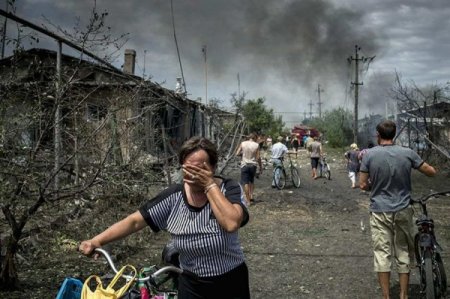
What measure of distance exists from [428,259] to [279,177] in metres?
10.2

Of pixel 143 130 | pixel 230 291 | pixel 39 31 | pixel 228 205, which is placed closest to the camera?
pixel 228 205

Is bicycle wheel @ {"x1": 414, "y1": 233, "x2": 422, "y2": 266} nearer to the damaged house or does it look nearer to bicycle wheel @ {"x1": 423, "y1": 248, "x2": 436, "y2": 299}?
bicycle wheel @ {"x1": 423, "y1": 248, "x2": 436, "y2": 299}

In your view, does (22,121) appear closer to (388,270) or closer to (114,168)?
(114,168)

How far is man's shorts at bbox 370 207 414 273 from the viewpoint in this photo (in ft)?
15.3

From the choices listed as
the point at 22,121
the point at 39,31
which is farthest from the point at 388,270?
the point at 39,31

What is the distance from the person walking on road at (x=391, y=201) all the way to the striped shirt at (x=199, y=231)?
2.44 metres

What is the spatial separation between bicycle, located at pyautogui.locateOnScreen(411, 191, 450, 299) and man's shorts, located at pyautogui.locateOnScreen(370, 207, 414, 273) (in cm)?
10

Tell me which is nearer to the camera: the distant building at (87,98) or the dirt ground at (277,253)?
the distant building at (87,98)

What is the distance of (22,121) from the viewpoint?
4730mm

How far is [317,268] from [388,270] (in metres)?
1.88

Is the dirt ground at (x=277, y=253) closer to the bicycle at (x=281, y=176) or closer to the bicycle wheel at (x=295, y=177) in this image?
the bicycle at (x=281, y=176)

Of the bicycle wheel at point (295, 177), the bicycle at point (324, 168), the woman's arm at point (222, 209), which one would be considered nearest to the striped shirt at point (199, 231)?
the woman's arm at point (222, 209)

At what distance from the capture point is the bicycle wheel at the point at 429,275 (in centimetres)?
451

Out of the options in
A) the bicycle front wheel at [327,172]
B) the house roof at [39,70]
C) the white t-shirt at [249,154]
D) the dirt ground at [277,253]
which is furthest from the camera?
the bicycle front wheel at [327,172]
